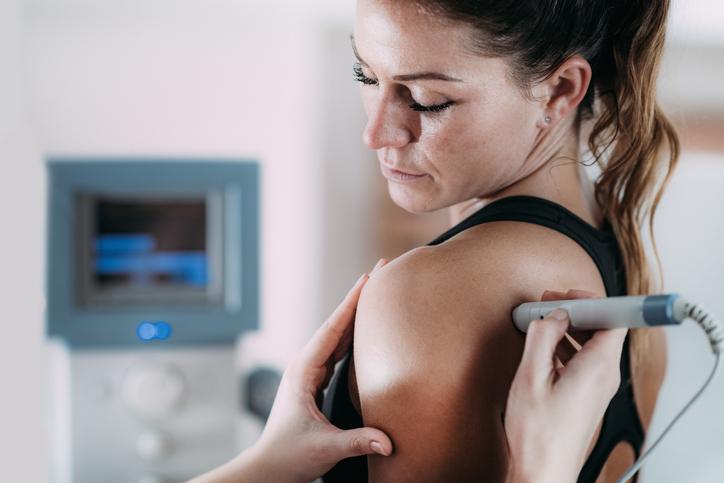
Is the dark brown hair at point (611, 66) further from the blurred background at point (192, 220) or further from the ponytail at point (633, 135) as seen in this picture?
the blurred background at point (192, 220)

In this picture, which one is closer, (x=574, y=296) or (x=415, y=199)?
(x=574, y=296)

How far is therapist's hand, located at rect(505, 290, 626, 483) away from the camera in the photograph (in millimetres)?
540

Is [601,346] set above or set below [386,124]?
below

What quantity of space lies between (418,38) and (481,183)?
0.14 meters

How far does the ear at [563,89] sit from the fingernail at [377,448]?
0.96 feet

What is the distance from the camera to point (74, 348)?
Answer: 5.34 ft

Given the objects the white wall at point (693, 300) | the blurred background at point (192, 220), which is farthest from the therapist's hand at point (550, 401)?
the white wall at point (693, 300)

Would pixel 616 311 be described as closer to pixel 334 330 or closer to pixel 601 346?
pixel 601 346

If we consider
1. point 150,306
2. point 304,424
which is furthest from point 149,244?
point 304,424

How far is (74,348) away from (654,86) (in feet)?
4.19

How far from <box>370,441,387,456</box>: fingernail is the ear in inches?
11.5

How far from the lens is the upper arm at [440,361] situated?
586 millimetres

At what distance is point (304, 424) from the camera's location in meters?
0.75

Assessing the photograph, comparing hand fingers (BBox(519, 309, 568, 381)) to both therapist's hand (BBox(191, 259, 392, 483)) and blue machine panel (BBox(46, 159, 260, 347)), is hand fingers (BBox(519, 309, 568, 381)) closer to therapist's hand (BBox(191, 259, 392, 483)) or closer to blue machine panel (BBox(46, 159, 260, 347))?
therapist's hand (BBox(191, 259, 392, 483))
